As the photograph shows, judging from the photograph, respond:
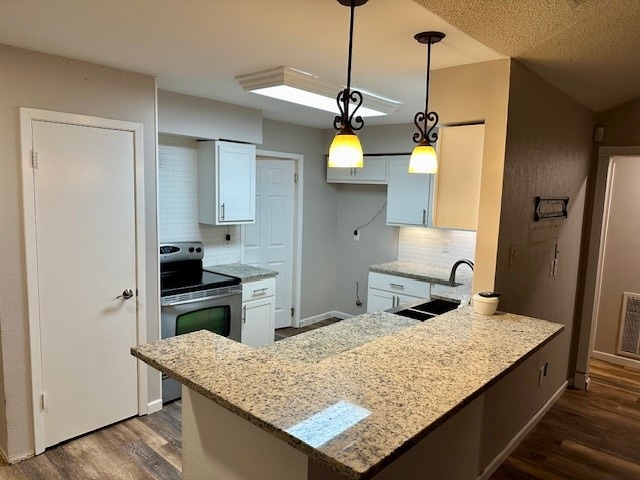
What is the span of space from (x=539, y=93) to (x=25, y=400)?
11.6 feet

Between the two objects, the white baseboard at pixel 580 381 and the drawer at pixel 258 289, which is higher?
the drawer at pixel 258 289

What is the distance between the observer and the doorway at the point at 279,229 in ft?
16.1

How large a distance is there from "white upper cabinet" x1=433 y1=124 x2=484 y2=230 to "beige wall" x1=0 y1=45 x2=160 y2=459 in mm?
2055

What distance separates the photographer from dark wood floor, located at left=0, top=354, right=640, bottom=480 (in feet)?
8.59

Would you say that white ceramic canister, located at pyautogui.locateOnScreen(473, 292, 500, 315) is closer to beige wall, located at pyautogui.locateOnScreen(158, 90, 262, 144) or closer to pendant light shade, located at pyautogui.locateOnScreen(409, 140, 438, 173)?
pendant light shade, located at pyautogui.locateOnScreen(409, 140, 438, 173)

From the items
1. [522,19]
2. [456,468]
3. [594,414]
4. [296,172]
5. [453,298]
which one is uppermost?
[522,19]

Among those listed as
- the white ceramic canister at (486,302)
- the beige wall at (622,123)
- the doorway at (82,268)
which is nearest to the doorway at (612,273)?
the beige wall at (622,123)

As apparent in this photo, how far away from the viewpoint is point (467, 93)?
2439 millimetres

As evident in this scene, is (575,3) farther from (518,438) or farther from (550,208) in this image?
(518,438)

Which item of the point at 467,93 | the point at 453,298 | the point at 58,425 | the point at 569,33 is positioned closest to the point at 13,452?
the point at 58,425

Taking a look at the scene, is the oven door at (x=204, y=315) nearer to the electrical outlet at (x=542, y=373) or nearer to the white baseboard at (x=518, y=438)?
the white baseboard at (x=518, y=438)

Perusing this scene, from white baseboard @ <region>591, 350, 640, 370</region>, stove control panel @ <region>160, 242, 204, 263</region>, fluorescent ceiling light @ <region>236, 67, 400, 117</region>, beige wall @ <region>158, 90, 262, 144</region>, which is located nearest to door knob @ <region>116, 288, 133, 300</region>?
stove control panel @ <region>160, 242, 204, 263</region>

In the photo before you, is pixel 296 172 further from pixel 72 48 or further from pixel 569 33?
pixel 569 33

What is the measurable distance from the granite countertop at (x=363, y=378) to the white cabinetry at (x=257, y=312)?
190cm
